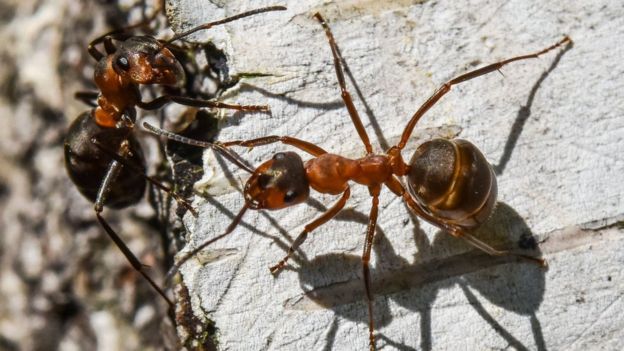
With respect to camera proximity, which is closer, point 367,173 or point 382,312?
point 382,312

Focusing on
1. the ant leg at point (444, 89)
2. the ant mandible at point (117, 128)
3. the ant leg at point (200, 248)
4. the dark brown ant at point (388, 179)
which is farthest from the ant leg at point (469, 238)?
the ant mandible at point (117, 128)

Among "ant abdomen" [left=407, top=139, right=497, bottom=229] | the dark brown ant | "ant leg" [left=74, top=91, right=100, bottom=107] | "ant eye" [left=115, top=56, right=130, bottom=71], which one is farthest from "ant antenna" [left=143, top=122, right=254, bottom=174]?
"ant leg" [left=74, top=91, right=100, bottom=107]

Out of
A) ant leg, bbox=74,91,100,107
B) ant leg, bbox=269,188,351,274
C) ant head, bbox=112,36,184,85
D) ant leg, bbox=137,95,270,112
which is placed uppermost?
ant leg, bbox=74,91,100,107

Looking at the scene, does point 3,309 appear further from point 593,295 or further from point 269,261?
point 593,295

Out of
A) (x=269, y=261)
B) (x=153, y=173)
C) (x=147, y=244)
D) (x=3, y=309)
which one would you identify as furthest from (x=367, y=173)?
(x=3, y=309)

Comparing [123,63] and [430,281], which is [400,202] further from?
[123,63]

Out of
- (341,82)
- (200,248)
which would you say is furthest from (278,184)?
(341,82)

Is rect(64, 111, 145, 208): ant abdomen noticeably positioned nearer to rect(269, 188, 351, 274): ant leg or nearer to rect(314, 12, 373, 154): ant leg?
rect(269, 188, 351, 274): ant leg

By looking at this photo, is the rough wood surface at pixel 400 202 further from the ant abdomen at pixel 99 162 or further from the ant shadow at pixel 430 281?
the ant abdomen at pixel 99 162
